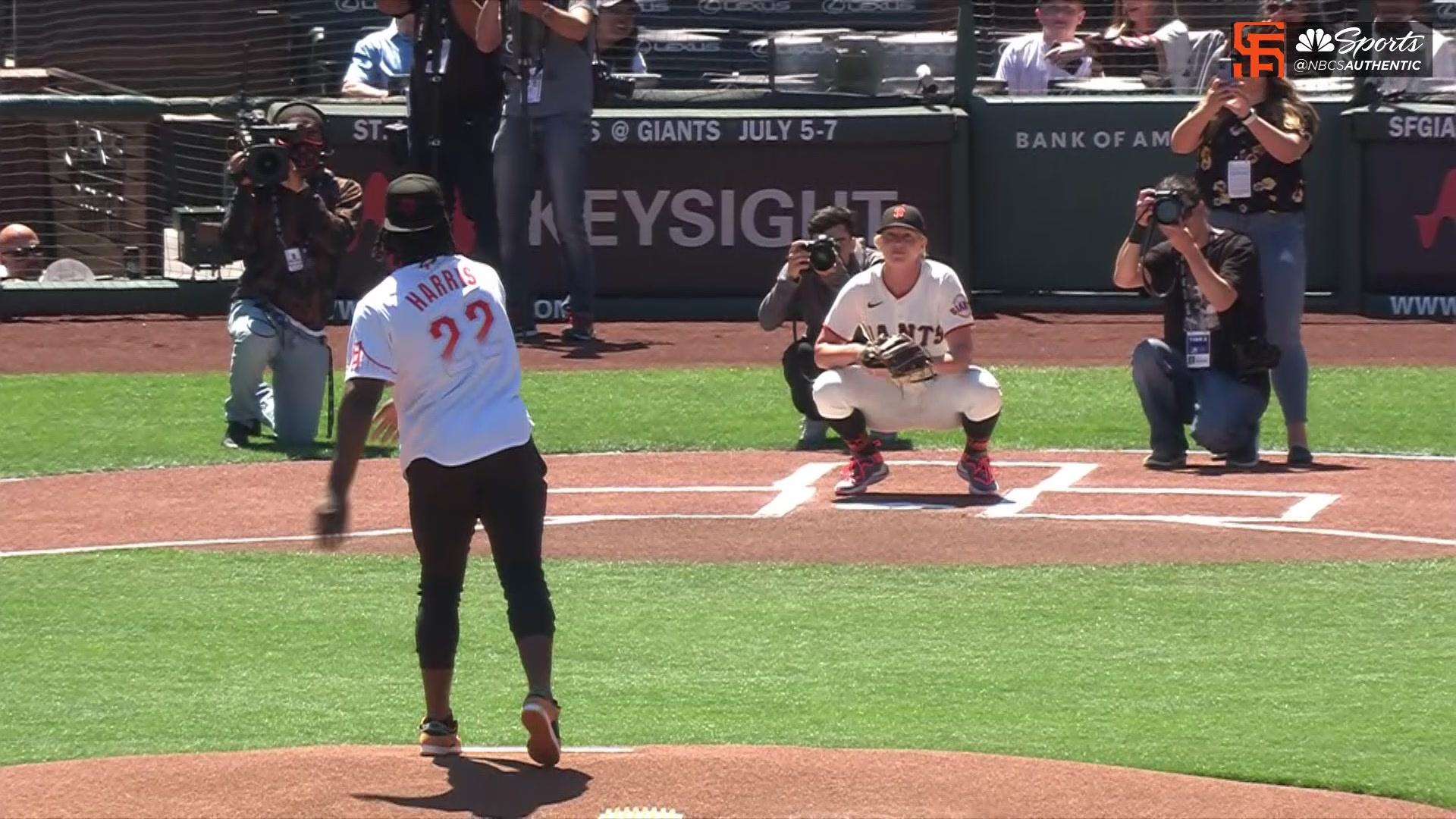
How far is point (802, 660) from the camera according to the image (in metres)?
8.02

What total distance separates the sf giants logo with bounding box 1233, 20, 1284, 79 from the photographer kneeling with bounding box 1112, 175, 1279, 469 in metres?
0.70

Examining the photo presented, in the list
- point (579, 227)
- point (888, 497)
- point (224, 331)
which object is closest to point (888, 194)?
point (579, 227)

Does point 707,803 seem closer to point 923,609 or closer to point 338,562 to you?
point 923,609

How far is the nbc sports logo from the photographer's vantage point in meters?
16.7

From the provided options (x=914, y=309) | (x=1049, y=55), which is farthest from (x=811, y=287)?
(x=1049, y=55)

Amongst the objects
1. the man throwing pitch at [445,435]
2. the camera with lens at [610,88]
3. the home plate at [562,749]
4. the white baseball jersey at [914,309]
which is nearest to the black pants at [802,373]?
the white baseball jersey at [914,309]

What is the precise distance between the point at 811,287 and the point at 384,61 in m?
6.02

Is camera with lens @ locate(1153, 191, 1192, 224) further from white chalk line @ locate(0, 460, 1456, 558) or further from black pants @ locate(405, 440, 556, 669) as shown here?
black pants @ locate(405, 440, 556, 669)

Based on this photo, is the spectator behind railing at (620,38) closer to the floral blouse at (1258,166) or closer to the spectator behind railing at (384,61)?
the spectator behind railing at (384,61)

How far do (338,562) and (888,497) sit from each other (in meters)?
2.70

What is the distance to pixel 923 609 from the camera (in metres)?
8.75

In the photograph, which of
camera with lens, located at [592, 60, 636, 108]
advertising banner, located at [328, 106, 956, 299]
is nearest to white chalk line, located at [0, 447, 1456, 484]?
camera with lens, located at [592, 60, 636, 108]

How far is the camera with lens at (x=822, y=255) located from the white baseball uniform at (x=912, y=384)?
513 millimetres

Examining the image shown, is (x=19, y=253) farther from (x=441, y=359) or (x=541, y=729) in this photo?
(x=541, y=729)
